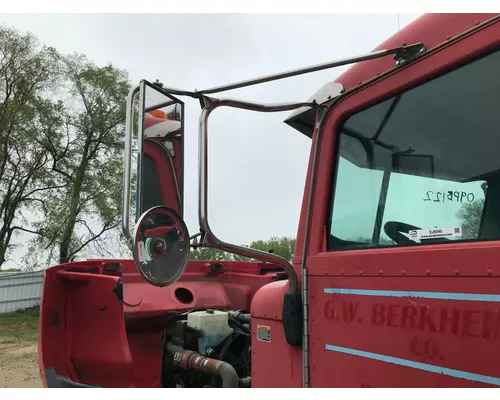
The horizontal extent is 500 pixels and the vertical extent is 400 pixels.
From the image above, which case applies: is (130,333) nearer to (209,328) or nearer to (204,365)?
(209,328)

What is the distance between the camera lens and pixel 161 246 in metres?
1.91

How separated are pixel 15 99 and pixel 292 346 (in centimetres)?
1966

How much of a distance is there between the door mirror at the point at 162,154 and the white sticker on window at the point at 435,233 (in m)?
1.05

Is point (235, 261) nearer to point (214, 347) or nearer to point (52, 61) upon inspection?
point (214, 347)

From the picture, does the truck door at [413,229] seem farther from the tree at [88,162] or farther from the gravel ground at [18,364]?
the tree at [88,162]

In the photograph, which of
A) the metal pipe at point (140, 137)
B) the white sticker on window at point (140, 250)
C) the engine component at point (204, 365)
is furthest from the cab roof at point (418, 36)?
the engine component at point (204, 365)

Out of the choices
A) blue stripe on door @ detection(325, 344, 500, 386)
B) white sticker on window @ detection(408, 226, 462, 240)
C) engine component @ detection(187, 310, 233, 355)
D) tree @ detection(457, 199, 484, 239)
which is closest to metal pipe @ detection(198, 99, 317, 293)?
blue stripe on door @ detection(325, 344, 500, 386)

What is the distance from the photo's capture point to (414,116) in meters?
1.84

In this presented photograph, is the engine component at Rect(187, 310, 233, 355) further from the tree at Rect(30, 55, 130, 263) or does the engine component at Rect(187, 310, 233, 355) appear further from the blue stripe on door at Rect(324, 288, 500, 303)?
the tree at Rect(30, 55, 130, 263)

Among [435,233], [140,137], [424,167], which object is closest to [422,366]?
[435,233]

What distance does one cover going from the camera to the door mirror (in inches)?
84.6

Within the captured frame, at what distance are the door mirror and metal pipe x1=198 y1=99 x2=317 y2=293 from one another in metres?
0.22

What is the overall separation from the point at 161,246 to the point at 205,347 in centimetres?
197

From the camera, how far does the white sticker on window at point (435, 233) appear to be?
65.6 inches
